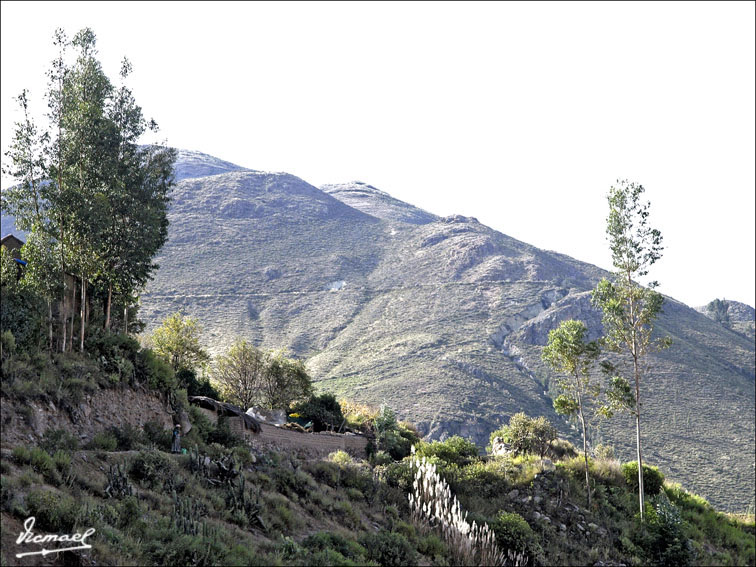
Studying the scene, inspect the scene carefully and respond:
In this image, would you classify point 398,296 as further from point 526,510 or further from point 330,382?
point 526,510

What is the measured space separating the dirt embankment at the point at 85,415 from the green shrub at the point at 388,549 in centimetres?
777

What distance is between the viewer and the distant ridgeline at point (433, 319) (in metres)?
60.5

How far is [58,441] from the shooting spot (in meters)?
15.2

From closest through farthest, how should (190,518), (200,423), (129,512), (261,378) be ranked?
(129,512) → (190,518) → (200,423) → (261,378)

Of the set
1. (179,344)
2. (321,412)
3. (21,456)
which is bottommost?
(321,412)

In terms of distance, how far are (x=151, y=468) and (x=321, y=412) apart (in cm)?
2190

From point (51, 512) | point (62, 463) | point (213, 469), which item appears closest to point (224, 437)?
point (213, 469)

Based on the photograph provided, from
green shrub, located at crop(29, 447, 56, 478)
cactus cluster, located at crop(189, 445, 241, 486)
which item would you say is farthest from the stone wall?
green shrub, located at crop(29, 447, 56, 478)

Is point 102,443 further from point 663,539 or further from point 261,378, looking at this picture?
point 261,378

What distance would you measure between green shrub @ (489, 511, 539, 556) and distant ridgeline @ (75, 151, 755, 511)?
34.4 metres

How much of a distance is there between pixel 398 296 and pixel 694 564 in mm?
70335

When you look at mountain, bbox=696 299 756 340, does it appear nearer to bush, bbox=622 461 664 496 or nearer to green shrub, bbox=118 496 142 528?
bush, bbox=622 461 664 496

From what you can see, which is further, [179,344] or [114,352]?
[179,344]

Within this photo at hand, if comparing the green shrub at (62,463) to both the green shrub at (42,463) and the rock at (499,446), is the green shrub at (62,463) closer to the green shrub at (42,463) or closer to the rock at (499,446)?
the green shrub at (42,463)
